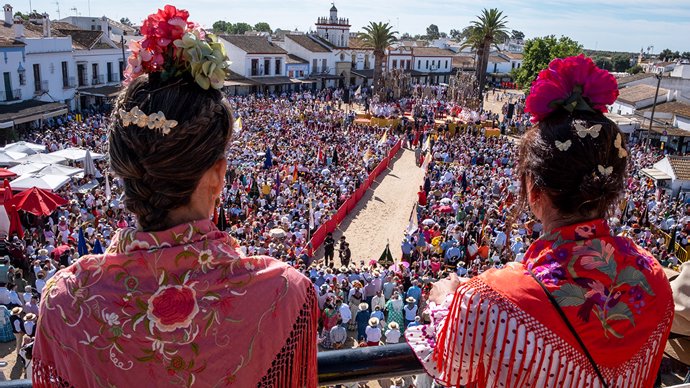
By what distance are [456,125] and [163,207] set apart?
3138 centimetres

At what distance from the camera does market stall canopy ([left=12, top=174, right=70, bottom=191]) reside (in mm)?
12859

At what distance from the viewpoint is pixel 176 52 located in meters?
1.48

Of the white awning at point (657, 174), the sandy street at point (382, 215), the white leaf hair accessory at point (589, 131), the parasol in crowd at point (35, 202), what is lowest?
the sandy street at point (382, 215)

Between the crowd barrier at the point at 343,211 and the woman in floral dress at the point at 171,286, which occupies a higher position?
the woman in floral dress at the point at 171,286

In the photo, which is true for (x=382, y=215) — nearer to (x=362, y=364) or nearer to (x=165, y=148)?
(x=362, y=364)

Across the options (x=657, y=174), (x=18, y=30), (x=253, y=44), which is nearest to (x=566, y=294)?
(x=657, y=174)

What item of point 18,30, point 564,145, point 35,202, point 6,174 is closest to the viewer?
point 564,145

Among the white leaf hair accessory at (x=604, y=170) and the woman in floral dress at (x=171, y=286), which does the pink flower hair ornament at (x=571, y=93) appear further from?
the woman in floral dress at (x=171, y=286)

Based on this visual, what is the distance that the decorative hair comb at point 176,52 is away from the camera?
144 centimetres

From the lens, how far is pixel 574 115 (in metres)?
1.72

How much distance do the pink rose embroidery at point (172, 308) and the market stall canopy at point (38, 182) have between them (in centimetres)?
1329

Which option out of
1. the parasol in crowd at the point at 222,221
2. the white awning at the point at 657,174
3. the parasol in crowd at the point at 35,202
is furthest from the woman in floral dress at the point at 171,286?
the white awning at the point at 657,174

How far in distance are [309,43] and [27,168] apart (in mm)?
38017

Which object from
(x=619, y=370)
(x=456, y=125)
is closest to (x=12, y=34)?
(x=456, y=125)
